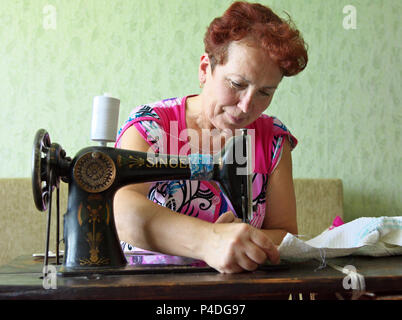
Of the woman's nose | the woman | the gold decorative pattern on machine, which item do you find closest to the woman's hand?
the woman

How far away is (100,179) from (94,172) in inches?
0.7

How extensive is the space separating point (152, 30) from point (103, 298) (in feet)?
6.86

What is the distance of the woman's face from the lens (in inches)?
49.6

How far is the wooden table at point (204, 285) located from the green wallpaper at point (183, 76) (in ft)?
6.02

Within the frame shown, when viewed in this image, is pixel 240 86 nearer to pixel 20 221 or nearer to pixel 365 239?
pixel 365 239

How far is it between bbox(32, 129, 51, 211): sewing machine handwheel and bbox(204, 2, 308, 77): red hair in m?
0.57

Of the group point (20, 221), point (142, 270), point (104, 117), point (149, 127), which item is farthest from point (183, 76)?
point (142, 270)

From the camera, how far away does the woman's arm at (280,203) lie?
4.70 feet

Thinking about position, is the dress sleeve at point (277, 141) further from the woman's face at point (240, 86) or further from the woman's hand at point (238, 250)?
the woman's hand at point (238, 250)

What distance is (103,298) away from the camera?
0.77 metres

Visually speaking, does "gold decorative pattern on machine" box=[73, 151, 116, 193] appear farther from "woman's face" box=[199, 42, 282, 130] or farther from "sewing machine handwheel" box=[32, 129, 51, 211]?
"woman's face" box=[199, 42, 282, 130]

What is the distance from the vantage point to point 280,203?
1439mm
